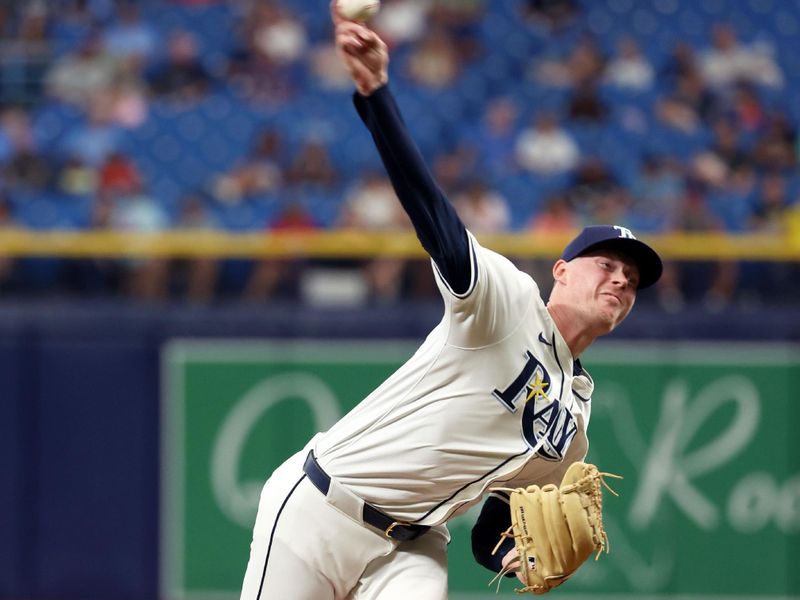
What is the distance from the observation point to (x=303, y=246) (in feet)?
23.0

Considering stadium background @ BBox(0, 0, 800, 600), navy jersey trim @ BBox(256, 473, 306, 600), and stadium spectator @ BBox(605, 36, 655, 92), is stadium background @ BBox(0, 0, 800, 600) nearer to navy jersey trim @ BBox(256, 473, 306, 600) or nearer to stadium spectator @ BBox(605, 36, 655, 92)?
stadium spectator @ BBox(605, 36, 655, 92)

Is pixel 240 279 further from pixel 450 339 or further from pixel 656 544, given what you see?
pixel 450 339

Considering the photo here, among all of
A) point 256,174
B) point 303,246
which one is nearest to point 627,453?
point 303,246

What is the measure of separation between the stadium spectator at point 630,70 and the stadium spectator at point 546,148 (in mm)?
743

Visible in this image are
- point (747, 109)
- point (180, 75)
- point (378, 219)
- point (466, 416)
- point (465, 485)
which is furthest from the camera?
point (180, 75)

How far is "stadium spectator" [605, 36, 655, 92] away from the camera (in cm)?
951

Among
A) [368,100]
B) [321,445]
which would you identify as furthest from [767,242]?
[368,100]

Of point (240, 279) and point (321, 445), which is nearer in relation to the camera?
point (321, 445)

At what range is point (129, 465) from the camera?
7102 mm

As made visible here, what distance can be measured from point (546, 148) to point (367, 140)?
1.18 m

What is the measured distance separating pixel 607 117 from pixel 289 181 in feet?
7.45

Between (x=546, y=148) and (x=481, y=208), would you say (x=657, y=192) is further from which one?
(x=481, y=208)

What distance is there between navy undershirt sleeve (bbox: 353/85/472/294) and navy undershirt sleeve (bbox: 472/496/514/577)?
0.87 meters

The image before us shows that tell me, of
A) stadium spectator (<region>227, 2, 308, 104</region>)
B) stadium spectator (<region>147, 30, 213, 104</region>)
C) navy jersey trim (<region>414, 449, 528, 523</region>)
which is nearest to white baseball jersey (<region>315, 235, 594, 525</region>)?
navy jersey trim (<region>414, 449, 528, 523</region>)
